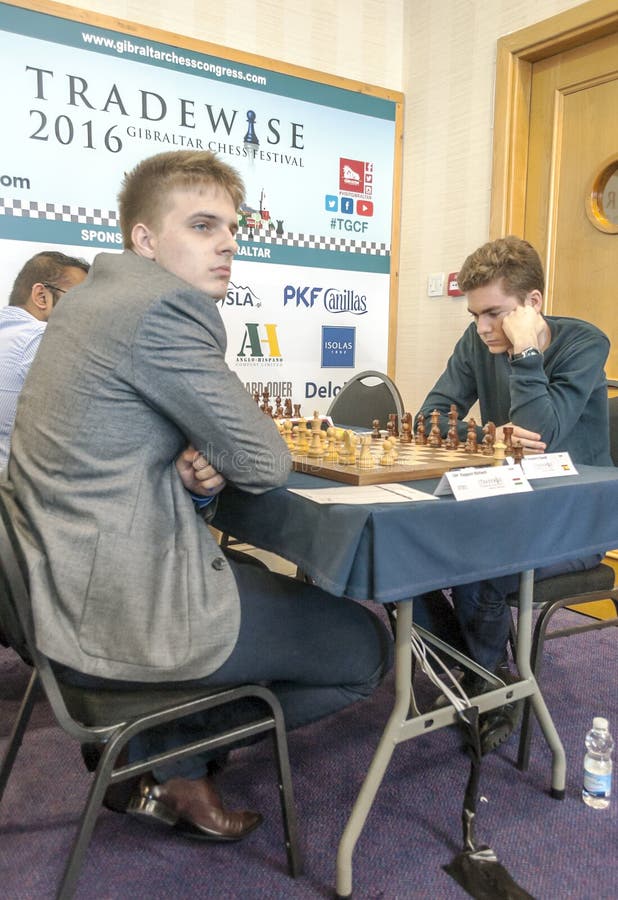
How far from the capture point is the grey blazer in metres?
1.22

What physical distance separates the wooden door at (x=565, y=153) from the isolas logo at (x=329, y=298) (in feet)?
2.97

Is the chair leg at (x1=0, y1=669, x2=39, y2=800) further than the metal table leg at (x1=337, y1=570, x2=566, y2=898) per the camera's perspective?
Yes

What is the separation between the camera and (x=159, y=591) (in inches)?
49.2

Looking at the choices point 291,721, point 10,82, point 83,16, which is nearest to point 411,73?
point 83,16

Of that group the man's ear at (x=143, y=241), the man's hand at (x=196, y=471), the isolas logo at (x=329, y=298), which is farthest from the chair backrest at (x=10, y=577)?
the isolas logo at (x=329, y=298)

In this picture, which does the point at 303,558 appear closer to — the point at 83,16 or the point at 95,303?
the point at 95,303

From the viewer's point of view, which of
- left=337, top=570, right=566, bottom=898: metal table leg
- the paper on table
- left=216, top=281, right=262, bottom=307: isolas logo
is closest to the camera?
the paper on table

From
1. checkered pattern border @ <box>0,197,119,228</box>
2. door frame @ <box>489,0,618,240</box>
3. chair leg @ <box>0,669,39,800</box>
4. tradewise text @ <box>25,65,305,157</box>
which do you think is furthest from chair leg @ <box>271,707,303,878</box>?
door frame @ <box>489,0,618,240</box>

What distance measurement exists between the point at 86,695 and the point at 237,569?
0.36 metres

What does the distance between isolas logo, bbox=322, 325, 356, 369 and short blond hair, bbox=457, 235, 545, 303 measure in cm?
207

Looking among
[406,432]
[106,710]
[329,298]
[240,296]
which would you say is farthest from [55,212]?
[106,710]

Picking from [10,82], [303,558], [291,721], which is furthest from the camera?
[10,82]

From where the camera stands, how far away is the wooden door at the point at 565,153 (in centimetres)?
329

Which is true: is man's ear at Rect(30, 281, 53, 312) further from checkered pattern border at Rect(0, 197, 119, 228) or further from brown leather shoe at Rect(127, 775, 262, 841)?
brown leather shoe at Rect(127, 775, 262, 841)
